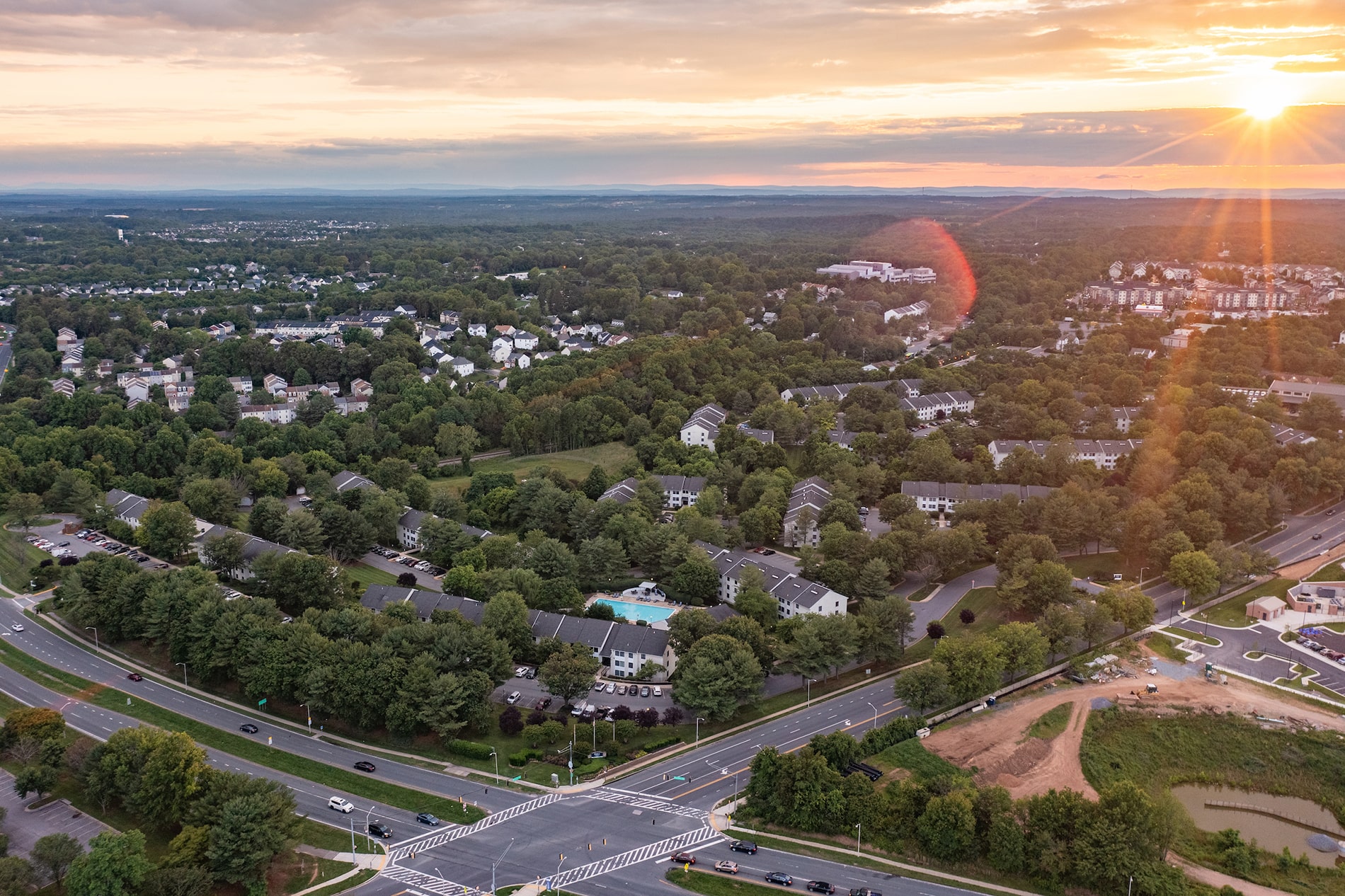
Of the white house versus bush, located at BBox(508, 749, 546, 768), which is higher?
the white house

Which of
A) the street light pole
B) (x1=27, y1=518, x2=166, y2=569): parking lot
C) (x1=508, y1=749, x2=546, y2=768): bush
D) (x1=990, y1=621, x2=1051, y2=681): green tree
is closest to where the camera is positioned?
the street light pole

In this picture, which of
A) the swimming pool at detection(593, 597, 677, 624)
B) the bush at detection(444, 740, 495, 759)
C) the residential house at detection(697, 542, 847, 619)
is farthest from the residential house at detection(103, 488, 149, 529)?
the residential house at detection(697, 542, 847, 619)

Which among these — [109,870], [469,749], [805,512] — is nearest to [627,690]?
[469,749]

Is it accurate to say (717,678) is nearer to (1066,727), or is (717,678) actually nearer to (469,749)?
(469,749)

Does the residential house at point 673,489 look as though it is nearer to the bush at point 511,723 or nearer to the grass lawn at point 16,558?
the bush at point 511,723

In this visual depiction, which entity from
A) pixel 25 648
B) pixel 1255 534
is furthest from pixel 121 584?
pixel 1255 534

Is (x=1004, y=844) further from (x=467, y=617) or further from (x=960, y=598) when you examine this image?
(x=467, y=617)

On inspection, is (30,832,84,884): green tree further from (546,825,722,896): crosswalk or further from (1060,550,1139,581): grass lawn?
(1060,550,1139,581): grass lawn
